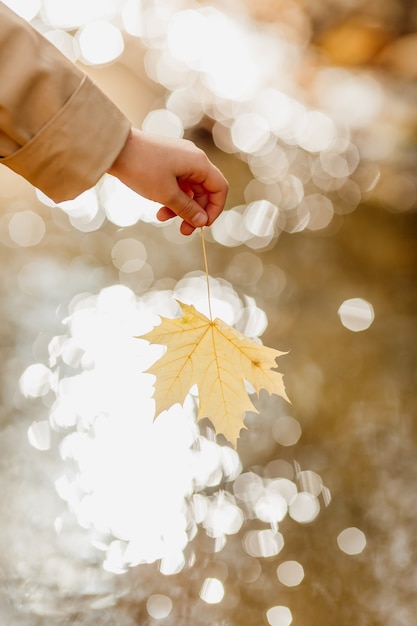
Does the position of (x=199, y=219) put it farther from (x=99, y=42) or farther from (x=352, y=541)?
(x=99, y=42)

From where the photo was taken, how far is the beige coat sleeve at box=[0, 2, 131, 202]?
937mm

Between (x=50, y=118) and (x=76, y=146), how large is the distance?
57mm

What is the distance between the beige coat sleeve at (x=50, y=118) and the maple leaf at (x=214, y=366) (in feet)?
0.96

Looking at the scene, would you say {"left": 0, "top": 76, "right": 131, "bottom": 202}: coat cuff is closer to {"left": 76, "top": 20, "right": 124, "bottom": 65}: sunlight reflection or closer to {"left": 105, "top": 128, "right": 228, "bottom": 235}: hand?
{"left": 105, "top": 128, "right": 228, "bottom": 235}: hand

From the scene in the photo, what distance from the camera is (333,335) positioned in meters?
2.18

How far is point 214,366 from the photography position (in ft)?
3.58

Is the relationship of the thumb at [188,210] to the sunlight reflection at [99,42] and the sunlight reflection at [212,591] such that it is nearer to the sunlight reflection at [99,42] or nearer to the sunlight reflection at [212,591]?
the sunlight reflection at [212,591]

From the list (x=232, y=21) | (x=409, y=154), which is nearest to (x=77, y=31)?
(x=232, y=21)

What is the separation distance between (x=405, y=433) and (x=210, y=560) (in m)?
0.72

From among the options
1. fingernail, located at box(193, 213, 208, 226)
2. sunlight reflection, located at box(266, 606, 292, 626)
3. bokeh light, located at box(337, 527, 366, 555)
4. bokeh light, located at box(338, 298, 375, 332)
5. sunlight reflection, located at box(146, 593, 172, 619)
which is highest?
fingernail, located at box(193, 213, 208, 226)

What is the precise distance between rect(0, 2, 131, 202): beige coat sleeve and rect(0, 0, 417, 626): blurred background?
2.33 feet

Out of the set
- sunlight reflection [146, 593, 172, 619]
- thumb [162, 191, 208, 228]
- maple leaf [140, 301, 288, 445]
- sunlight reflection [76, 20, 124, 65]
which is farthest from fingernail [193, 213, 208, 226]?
sunlight reflection [76, 20, 124, 65]

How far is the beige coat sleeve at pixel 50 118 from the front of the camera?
0.94 m

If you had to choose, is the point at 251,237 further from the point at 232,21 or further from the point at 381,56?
the point at 232,21
